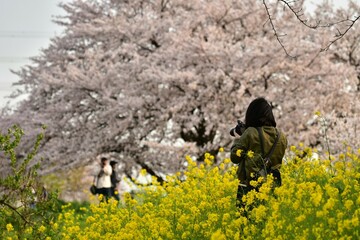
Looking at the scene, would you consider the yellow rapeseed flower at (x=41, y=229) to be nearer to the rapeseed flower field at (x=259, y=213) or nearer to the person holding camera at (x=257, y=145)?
the rapeseed flower field at (x=259, y=213)

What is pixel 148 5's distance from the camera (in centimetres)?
1983

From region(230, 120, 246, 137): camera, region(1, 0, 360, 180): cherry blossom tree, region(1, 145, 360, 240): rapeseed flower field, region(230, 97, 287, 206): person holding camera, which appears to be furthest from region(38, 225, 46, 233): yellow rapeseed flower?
region(1, 0, 360, 180): cherry blossom tree

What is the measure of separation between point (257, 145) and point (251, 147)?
2.6 inches

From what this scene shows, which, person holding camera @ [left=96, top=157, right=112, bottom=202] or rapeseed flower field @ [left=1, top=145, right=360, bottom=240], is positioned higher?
person holding camera @ [left=96, top=157, right=112, bottom=202]

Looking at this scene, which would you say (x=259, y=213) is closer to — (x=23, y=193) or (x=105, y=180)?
(x=23, y=193)

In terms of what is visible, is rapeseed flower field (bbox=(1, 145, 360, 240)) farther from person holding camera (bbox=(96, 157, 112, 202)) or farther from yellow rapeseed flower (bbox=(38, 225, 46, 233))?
person holding camera (bbox=(96, 157, 112, 202))

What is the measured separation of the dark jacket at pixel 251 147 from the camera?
652cm

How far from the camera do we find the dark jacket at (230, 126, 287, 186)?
6.52 meters

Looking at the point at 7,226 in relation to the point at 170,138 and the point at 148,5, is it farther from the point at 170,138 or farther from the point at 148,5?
the point at 148,5

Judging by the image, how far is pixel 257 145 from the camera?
657 cm

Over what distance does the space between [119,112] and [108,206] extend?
26.4ft

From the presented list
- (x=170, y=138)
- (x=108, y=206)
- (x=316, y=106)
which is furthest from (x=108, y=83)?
(x=108, y=206)

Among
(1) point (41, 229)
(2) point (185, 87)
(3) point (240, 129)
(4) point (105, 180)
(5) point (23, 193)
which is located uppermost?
(2) point (185, 87)

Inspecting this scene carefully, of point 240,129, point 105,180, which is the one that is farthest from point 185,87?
point 240,129
